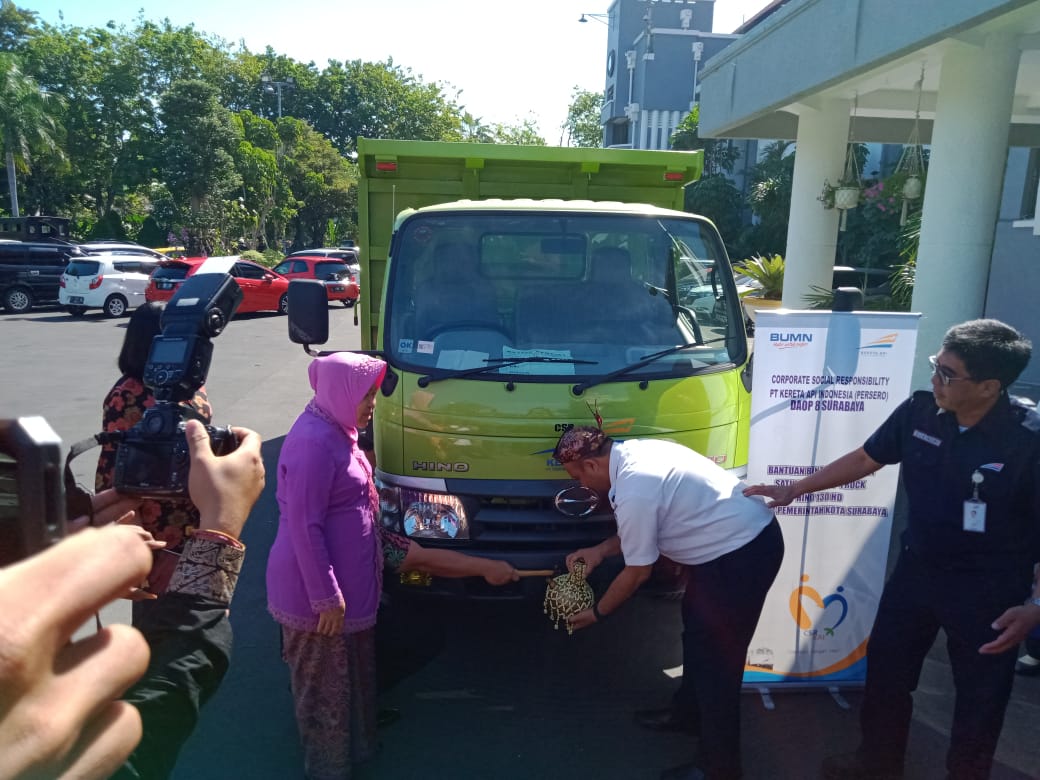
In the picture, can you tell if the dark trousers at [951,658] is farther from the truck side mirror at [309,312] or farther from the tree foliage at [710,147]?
the tree foliage at [710,147]

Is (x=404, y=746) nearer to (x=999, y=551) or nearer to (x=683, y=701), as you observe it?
(x=683, y=701)

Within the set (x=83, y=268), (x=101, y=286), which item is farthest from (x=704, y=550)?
(x=83, y=268)

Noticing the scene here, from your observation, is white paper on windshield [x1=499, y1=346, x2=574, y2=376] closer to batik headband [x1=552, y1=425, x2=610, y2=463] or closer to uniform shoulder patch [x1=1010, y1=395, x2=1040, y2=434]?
batik headband [x1=552, y1=425, x2=610, y2=463]

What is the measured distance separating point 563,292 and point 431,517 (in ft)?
4.62

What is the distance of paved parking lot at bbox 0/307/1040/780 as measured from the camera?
3252mm

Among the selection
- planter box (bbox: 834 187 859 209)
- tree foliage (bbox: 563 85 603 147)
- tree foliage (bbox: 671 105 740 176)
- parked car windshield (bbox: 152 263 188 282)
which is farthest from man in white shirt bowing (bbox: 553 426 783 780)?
tree foliage (bbox: 563 85 603 147)

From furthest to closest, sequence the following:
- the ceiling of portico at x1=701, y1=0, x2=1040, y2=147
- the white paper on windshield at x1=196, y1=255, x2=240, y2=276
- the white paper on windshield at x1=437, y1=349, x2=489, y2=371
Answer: the ceiling of portico at x1=701, y1=0, x2=1040, y2=147 → the white paper on windshield at x1=437, y1=349, x2=489, y2=371 → the white paper on windshield at x1=196, y1=255, x2=240, y2=276

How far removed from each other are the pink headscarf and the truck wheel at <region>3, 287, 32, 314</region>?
1979 cm

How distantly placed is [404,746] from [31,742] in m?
2.89

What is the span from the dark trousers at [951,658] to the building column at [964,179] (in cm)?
440

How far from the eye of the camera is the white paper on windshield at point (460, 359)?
375 cm

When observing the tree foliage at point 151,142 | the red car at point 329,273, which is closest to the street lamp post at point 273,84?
the tree foliage at point 151,142

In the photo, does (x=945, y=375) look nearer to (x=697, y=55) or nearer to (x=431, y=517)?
(x=431, y=517)

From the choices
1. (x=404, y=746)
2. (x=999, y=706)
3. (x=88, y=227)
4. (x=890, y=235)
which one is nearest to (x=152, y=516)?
(x=404, y=746)
